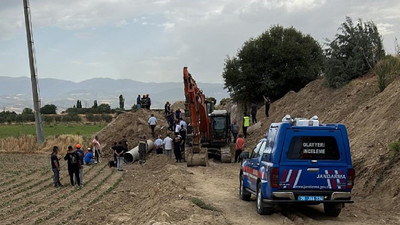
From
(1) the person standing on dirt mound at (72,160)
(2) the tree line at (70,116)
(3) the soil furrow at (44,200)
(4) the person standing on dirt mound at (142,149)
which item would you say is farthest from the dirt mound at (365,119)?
(2) the tree line at (70,116)

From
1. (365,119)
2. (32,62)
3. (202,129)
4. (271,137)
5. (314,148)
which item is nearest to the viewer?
(314,148)

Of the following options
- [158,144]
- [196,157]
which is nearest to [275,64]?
[158,144]

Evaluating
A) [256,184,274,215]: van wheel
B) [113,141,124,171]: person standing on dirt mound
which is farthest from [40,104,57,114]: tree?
[256,184,274,215]: van wheel

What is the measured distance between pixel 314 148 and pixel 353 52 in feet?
77.7

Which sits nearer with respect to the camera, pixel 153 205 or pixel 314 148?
pixel 314 148

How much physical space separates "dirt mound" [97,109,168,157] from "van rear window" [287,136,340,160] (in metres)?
28.2

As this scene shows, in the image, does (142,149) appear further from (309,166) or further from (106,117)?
(106,117)

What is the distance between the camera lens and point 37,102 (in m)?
42.6

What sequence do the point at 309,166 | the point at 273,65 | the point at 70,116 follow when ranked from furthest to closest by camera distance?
1. the point at 70,116
2. the point at 273,65
3. the point at 309,166

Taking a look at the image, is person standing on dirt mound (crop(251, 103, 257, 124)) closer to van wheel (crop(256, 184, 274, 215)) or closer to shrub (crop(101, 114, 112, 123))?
van wheel (crop(256, 184, 274, 215))

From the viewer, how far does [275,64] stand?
157 feet

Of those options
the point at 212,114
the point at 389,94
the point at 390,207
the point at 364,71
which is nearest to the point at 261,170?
the point at 390,207

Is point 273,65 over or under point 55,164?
over

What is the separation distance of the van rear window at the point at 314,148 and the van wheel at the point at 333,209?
4.33ft
